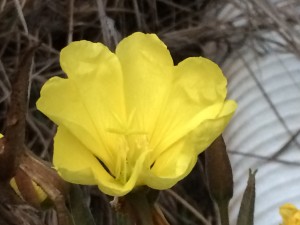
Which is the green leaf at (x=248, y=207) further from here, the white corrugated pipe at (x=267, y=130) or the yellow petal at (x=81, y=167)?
the white corrugated pipe at (x=267, y=130)

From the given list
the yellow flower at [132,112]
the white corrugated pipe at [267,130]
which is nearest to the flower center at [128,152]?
the yellow flower at [132,112]

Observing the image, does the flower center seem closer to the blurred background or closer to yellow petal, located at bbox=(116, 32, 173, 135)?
yellow petal, located at bbox=(116, 32, 173, 135)

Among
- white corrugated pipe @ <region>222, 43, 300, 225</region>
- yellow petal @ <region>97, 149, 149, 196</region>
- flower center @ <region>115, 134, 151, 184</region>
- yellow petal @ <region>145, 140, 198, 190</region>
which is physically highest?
yellow petal @ <region>97, 149, 149, 196</region>

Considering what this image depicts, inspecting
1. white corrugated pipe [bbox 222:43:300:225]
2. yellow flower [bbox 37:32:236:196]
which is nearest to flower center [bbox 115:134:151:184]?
yellow flower [bbox 37:32:236:196]

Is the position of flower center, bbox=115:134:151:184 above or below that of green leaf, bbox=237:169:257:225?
above

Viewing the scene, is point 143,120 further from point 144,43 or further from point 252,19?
point 252,19

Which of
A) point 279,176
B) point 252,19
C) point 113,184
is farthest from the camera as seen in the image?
point 252,19

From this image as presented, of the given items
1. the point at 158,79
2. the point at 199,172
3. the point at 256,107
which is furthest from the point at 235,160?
the point at 158,79
